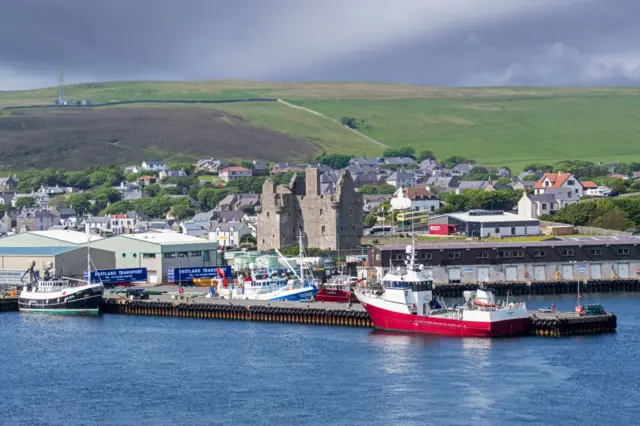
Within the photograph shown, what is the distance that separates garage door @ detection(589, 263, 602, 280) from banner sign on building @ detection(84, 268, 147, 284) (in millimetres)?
32175

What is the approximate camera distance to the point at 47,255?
96.3 meters

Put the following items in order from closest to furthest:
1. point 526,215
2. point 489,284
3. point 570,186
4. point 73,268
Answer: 1. point 489,284
2. point 73,268
3. point 526,215
4. point 570,186

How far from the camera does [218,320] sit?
7881 cm

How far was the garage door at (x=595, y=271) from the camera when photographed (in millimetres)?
92625

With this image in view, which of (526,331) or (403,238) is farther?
(403,238)

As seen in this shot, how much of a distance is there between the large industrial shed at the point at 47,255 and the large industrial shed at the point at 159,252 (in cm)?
102

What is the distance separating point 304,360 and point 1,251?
44847 millimetres

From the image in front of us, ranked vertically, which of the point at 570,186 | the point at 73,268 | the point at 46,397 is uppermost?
the point at 570,186

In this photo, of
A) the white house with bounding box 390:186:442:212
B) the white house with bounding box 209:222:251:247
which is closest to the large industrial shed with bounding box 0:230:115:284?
the white house with bounding box 209:222:251:247

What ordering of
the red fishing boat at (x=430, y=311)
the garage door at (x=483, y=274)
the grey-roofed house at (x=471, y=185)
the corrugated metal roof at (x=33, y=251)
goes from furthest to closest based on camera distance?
the grey-roofed house at (x=471, y=185), the corrugated metal roof at (x=33, y=251), the garage door at (x=483, y=274), the red fishing boat at (x=430, y=311)

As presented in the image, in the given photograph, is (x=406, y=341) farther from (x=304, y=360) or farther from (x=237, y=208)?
(x=237, y=208)

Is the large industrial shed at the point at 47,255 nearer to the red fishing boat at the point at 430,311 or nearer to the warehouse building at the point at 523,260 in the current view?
the warehouse building at the point at 523,260

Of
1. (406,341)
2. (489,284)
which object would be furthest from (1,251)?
(406,341)

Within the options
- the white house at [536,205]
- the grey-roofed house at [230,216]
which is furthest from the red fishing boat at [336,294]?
the grey-roofed house at [230,216]
